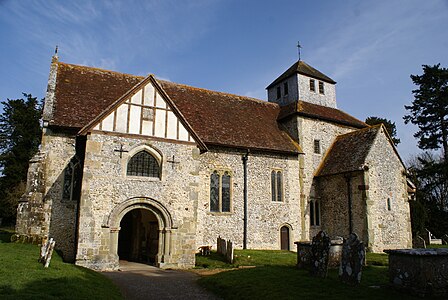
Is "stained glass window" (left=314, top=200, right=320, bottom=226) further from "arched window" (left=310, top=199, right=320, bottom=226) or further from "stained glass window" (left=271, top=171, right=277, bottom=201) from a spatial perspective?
"stained glass window" (left=271, top=171, right=277, bottom=201)

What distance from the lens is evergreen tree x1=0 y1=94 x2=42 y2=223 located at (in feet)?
126

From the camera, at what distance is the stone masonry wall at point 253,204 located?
63.3 ft

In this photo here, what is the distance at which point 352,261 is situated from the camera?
9.74 meters

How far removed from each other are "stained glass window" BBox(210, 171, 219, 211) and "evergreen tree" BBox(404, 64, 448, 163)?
25.8m

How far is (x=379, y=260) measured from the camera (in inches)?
615

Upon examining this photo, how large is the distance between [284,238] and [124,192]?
1081cm

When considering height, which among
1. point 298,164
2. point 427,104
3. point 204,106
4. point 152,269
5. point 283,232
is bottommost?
point 152,269

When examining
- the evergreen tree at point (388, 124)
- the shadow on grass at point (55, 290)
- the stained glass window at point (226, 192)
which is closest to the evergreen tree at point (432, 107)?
the evergreen tree at point (388, 124)

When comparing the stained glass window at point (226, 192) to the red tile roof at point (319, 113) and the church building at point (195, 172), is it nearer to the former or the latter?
the church building at point (195, 172)

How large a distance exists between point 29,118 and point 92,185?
3536 centimetres

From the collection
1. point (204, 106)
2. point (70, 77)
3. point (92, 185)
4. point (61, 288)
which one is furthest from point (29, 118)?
point (61, 288)

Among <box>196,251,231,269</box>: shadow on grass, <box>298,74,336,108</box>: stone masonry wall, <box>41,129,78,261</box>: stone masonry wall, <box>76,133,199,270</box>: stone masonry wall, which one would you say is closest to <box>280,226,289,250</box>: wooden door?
<box>196,251,231,269</box>: shadow on grass

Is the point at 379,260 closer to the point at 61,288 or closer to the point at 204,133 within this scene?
the point at 204,133

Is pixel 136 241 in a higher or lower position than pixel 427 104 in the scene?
lower
